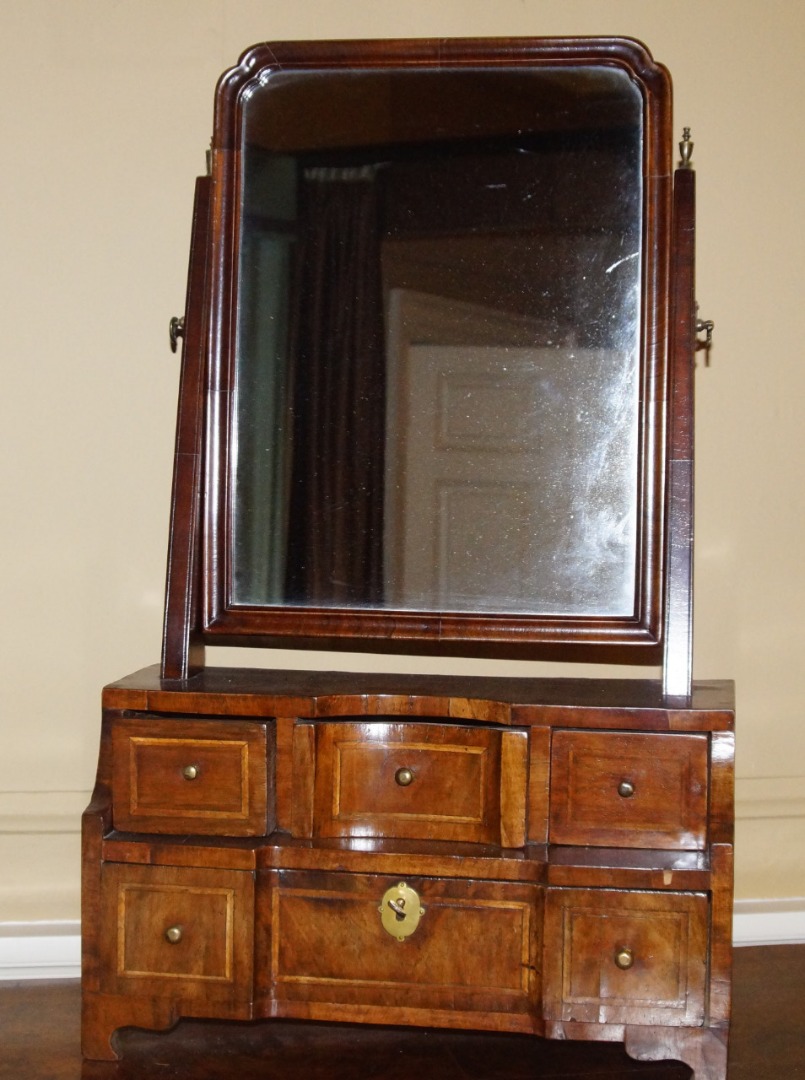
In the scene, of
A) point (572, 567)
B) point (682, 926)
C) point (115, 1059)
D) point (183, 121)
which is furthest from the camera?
point (183, 121)

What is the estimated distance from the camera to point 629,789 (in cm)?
168

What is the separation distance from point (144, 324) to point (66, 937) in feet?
4.12

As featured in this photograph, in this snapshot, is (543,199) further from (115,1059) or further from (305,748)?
(115,1059)

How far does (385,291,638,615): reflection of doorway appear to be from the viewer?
6.25 feet

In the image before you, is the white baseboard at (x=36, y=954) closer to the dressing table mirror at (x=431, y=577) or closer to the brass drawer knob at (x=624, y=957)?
the dressing table mirror at (x=431, y=577)

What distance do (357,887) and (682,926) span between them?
0.50m

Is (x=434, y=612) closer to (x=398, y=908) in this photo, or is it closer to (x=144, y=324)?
(x=398, y=908)

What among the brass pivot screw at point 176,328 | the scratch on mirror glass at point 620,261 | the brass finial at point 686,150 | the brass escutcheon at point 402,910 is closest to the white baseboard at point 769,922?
the brass escutcheon at point 402,910

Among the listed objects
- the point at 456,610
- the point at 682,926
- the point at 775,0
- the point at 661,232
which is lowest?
the point at 682,926

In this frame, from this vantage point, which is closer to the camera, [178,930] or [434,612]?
[178,930]

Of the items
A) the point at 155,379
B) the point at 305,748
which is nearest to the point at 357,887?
the point at 305,748

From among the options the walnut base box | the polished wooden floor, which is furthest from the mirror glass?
the polished wooden floor

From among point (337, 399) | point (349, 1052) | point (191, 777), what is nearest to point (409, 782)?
point (191, 777)

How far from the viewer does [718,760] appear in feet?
5.45
